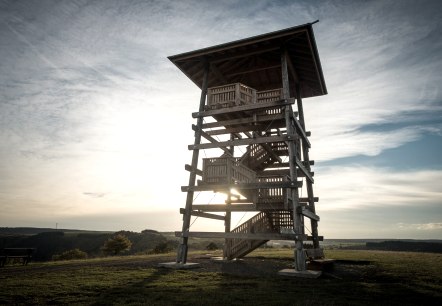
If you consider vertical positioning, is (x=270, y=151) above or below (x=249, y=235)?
above

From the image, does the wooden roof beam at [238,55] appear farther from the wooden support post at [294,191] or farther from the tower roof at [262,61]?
the wooden support post at [294,191]

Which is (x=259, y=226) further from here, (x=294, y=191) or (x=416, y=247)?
(x=416, y=247)

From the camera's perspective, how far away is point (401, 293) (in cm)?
676

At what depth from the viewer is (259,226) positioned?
14266 mm

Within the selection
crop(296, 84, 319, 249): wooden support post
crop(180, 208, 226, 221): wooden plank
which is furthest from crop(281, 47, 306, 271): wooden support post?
crop(180, 208, 226, 221): wooden plank

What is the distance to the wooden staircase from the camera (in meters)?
14.2

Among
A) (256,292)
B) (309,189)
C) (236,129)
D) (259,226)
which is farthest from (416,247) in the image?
(256,292)

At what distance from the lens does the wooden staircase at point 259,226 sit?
46.5 feet

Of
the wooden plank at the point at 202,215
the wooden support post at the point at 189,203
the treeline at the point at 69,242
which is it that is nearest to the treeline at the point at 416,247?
the wooden plank at the point at 202,215

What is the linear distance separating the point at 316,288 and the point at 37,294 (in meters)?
6.69

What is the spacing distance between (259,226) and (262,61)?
29.9ft

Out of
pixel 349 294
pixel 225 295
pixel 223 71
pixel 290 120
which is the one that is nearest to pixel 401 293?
pixel 349 294

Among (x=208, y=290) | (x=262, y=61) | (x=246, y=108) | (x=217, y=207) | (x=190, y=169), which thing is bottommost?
(x=208, y=290)

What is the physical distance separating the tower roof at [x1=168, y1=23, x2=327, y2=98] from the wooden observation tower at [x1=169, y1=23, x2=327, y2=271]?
5cm
